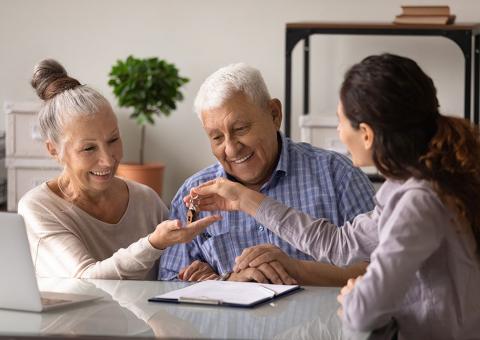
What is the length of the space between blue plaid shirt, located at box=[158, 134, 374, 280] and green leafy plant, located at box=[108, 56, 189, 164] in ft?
7.99

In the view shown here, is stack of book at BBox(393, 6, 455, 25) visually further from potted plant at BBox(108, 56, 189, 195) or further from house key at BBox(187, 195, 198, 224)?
house key at BBox(187, 195, 198, 224)

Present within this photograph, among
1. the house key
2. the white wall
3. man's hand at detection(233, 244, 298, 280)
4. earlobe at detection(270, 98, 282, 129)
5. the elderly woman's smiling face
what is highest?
the white wall

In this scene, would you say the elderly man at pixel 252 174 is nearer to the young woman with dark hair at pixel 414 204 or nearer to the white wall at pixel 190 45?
the young woman with dark hair at pixel 414 204

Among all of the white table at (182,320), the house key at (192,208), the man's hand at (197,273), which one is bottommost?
the man's hand at (197,273)

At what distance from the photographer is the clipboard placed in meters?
1.88

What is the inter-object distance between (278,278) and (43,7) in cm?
364

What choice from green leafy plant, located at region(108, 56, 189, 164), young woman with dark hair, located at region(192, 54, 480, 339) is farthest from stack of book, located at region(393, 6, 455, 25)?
young woman with dark hair, located at region(192, 54, 480, 339)

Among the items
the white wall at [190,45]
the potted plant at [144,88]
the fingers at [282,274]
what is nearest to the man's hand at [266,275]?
the fingers at [282,274]

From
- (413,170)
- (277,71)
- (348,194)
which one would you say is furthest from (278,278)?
(277,71)

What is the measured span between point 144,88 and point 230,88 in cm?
253

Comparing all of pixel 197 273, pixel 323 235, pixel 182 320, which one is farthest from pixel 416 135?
pixel 197 273

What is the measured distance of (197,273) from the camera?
2.41 meters

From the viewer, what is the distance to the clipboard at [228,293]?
188 cm

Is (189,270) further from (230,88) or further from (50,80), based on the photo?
(50,80)
